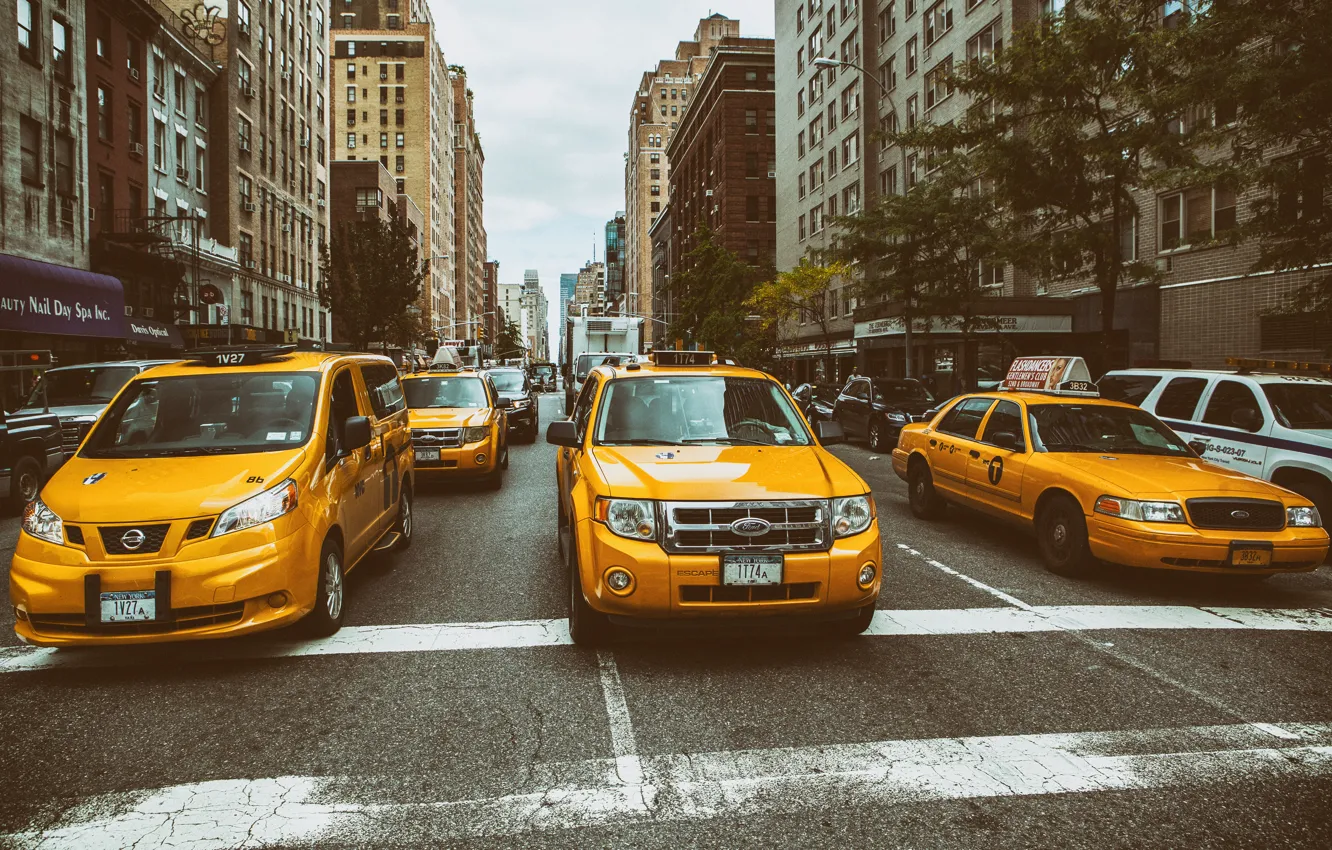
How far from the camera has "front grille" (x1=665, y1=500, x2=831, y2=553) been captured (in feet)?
16.1

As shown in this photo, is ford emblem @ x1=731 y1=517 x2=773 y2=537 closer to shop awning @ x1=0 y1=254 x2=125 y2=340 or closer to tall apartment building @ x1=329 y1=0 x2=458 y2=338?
shop awning @ x1=0 y1=254 x2=125 y2=340

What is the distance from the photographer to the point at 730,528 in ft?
16.1

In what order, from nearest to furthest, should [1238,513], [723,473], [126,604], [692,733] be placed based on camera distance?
[692,733] → [126,604] → [723,473] → [1238,513]

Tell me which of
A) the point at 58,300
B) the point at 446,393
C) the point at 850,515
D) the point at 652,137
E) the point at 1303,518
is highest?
the point at 652,137

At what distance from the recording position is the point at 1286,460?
8.97 metres

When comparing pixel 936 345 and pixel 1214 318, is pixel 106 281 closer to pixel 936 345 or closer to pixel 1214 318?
pixel 936 345

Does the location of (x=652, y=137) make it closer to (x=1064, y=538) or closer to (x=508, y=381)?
(x=508, y=381)

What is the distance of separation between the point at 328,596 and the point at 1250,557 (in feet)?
21.0

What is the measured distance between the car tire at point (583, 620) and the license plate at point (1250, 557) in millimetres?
4623

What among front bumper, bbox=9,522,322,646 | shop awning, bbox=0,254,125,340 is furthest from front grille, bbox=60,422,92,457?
shop awning, bbox=0,254,125,340

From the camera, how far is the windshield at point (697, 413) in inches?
244

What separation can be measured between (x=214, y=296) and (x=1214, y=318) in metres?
34.2

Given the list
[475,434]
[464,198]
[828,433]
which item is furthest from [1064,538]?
[464,198]

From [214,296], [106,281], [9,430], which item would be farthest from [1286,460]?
[214,296]
